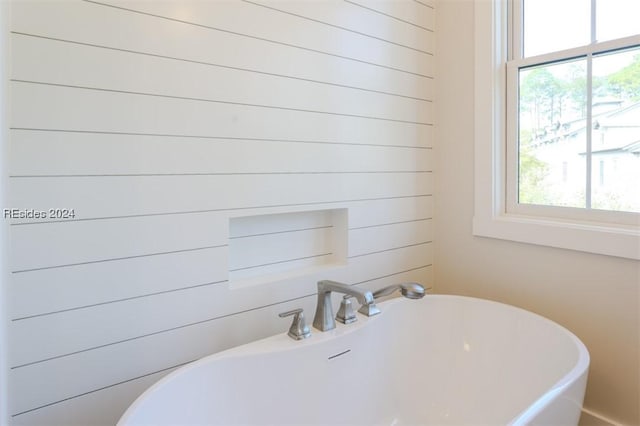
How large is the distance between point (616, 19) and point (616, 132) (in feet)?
1.45

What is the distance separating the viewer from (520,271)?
178cm

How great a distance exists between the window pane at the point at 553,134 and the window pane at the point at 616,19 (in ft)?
0.41

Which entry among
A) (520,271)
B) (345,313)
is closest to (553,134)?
(520,271)

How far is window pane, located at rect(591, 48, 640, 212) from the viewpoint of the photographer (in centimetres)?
149

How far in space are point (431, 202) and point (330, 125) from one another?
800 mm

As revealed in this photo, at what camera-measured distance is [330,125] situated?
5.51 feet

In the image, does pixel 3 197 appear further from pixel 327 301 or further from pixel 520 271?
pixel 520 271

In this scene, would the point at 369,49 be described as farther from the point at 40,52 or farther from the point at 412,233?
the point at 40,52

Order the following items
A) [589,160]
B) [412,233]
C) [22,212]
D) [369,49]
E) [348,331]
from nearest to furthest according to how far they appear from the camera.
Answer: [22,212] < [348,331] < [589,160] < [369,49] < [412,233]

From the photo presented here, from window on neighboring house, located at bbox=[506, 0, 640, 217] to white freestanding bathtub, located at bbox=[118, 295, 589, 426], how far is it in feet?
1.91

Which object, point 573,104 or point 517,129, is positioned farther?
point 517,129

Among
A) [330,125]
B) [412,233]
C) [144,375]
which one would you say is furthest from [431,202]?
[144,375]

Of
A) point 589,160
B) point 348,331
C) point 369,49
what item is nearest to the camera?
point 348,331

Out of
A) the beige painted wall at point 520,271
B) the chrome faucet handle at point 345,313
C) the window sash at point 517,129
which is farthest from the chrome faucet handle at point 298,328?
the window sash at point 517,129
